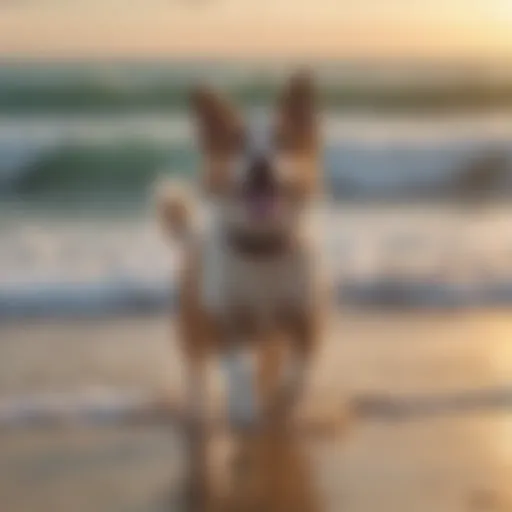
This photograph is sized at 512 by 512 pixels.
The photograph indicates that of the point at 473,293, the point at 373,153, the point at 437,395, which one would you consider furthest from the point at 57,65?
the point at 437,395

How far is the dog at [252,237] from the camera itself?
3.94ft

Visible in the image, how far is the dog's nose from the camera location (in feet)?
3.89

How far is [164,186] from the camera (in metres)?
1.35

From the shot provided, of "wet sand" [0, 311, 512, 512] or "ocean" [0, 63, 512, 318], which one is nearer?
"wet sand" [0, 311, 512, 512]

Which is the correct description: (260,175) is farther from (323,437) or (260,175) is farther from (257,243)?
(323,437)

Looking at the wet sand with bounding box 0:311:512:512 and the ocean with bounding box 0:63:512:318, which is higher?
the ocean with bounding box 0:63:512:318

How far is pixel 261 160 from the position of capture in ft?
3.91

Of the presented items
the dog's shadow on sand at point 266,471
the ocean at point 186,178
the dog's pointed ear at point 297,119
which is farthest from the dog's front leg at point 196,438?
the ocean at point 186,178

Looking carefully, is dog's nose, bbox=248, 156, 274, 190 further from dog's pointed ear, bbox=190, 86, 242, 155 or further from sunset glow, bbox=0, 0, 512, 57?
sunset glow, bbox=0, 0, 512, 57

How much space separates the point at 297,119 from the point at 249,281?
177mm

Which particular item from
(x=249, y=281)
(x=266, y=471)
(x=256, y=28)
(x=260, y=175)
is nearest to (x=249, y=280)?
(x=249, y=281)

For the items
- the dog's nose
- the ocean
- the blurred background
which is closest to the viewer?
the dog's nose

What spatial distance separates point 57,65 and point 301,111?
4.23ft

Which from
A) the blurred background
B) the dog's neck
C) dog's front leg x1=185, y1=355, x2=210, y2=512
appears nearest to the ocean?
the blurred background
